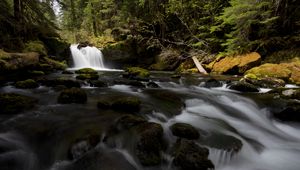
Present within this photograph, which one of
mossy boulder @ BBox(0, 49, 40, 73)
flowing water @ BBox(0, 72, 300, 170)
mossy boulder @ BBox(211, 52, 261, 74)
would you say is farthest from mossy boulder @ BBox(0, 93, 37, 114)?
mossy boulder @ BBox(211, 52, 261, 74)

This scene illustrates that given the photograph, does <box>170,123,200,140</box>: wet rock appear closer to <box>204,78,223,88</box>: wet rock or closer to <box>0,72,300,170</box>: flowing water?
<box>0,72,300,170</box>: flowing water

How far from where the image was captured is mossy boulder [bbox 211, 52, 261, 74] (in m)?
13.7

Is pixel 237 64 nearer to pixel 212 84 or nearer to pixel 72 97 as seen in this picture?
pixel 212 84

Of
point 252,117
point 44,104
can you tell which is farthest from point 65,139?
point 252,117

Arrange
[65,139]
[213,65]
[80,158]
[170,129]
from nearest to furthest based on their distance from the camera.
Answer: [80,158], [65,139], [170,129], [213,65]

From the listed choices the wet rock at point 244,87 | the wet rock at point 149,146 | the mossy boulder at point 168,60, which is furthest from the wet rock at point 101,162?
the mossy boulder at point 168,60

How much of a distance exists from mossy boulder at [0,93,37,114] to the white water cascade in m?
12.1

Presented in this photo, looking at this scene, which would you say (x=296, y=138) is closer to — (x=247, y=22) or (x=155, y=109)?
(x=155, y=109)

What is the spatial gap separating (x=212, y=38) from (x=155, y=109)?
1130 cm

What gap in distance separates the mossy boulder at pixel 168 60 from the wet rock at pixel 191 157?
13668mm

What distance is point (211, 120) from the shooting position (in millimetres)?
6527

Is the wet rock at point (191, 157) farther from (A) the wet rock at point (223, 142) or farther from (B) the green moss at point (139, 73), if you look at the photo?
(B) the green moss at point (139, 73)

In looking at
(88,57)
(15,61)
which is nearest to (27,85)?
(15,61)

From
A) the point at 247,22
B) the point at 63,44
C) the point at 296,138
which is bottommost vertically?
the point at 296,138
